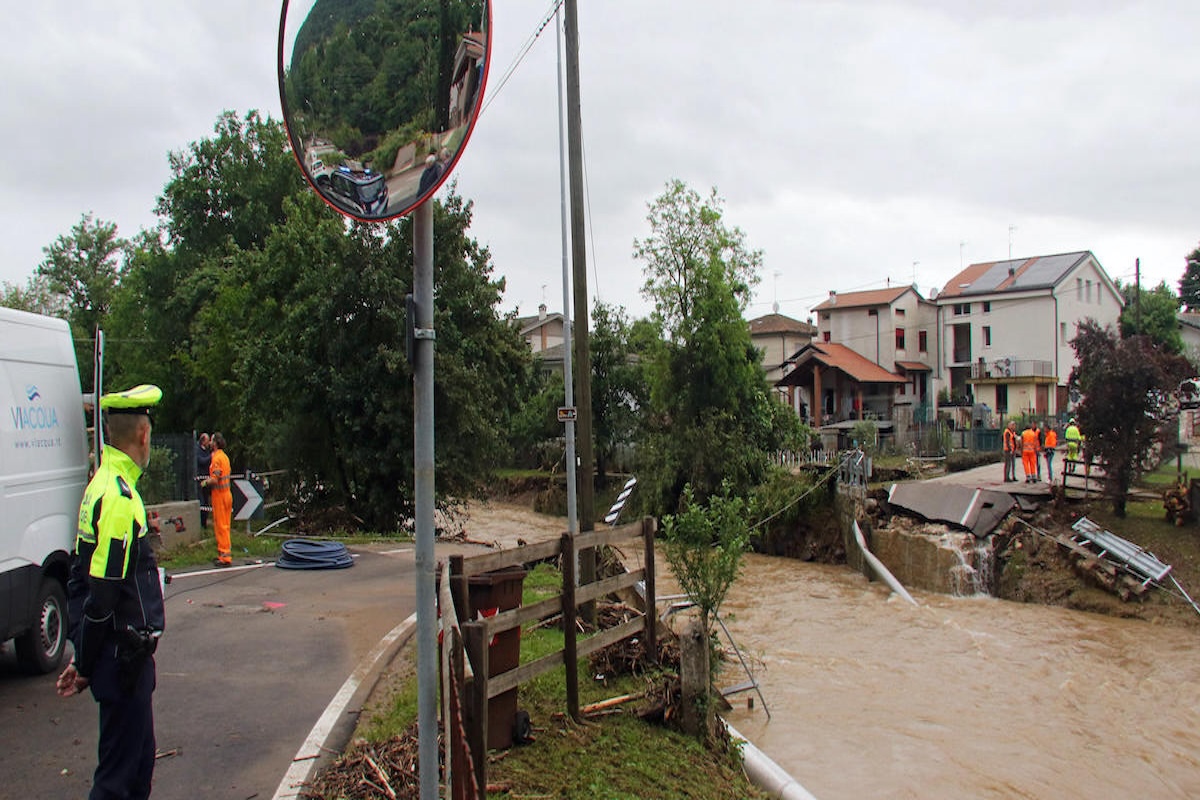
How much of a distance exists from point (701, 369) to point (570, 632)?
27795 millimetres

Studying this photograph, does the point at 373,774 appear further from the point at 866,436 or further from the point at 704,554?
the point at 866,436

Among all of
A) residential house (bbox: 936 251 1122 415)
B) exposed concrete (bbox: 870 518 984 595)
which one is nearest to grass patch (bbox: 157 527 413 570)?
exposed concrete (bbox: 870 518 984 595)

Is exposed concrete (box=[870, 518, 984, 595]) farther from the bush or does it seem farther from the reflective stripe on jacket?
the reflective stripe on jacket

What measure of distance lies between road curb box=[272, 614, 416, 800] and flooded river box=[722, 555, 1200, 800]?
397 cm

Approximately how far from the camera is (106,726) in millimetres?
4254

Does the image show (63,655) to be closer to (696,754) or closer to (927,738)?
(696,754)

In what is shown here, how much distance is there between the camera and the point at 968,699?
1238 centimetres

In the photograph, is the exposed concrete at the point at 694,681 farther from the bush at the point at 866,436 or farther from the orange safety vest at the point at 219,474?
the bush at the point at 866,436

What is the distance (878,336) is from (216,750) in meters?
53.2

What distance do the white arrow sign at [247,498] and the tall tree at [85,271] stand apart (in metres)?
Answer: 48.3

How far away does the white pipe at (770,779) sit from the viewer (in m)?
6.92

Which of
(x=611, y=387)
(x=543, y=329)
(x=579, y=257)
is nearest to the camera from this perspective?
(x=579, y=257)

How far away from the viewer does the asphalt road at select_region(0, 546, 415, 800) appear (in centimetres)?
547

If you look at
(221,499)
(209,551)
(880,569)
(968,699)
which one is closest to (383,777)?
(968,699)
